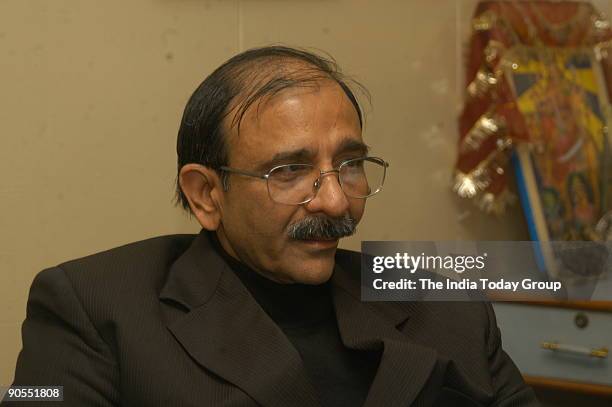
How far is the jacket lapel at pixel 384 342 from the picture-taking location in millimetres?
1159

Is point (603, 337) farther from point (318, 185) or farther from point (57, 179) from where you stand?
point (57, 179)

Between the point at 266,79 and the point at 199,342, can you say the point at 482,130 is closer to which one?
the point at 266,79

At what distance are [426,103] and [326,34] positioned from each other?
32 centimetres

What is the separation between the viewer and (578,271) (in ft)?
5.35

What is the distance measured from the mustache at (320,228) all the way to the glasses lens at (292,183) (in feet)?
0.10

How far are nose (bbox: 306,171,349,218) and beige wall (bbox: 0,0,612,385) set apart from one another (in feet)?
1.94

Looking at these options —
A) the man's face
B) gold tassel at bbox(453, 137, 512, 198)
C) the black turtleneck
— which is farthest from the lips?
gold tassel at bbox(453, 137, 512, 198)

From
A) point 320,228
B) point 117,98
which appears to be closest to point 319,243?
point 320,228

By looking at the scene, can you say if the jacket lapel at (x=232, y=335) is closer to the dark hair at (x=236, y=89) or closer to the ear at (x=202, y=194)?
the ear at (x=202, y=194)

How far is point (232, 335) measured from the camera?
118 cm

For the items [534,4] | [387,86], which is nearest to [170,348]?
[387,86]

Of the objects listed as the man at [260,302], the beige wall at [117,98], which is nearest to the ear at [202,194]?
the man at [260,302]

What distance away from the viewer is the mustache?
3.91 feet

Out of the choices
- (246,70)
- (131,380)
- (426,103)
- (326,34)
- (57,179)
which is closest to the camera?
(131,380)
